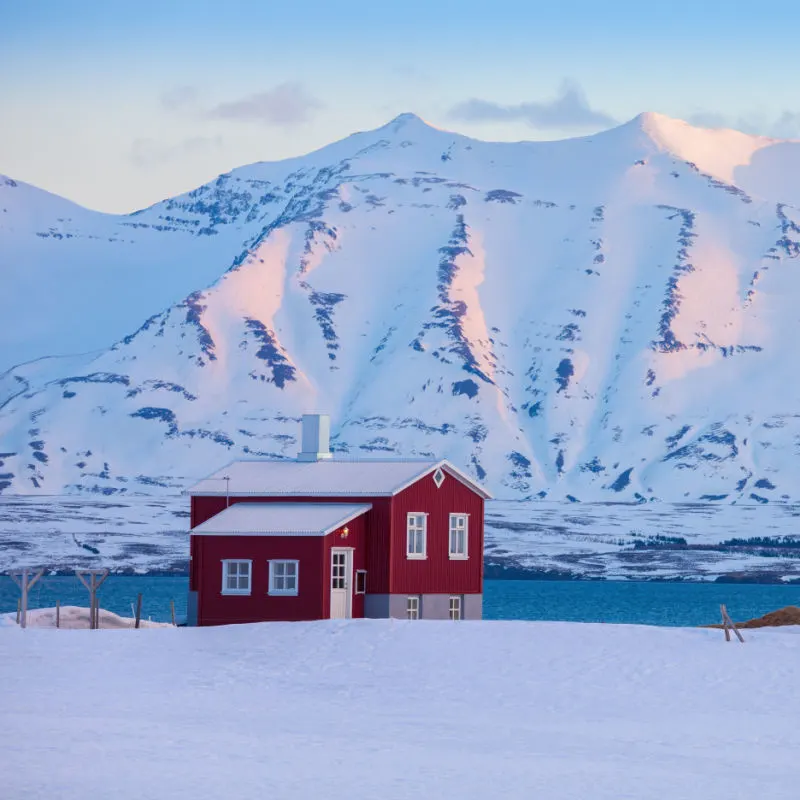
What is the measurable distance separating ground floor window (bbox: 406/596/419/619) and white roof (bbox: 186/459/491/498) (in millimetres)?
4166

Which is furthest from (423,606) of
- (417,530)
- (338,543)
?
(338,543)

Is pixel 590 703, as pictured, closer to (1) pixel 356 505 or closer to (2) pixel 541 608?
(1) pixel 356 505

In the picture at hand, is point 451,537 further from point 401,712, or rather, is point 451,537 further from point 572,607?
point 572,607

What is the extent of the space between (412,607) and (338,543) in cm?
445

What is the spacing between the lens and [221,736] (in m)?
39.5

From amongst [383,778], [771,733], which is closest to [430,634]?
[771,733]

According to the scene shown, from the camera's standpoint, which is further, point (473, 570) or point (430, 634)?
point (473, 570)

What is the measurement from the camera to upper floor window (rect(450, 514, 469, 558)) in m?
70.0

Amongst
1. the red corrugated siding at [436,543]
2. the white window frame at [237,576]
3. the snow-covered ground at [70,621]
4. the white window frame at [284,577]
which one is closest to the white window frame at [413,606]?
the red corrugated siding at [436,543]

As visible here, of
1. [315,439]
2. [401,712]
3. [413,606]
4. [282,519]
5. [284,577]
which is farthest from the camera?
[315,439]

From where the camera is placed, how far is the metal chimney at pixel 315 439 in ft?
246

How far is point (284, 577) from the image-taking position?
65.8m

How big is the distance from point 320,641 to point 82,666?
7947mm

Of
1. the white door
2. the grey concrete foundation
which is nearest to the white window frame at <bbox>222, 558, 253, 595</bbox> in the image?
the white door
